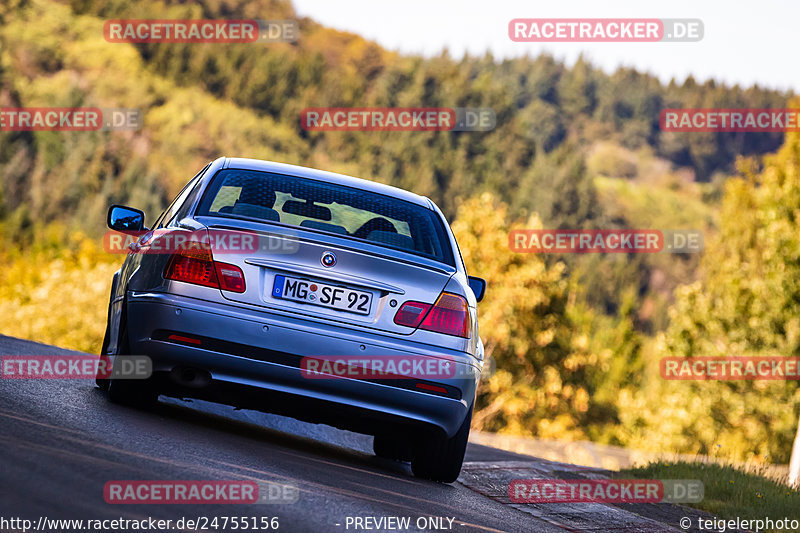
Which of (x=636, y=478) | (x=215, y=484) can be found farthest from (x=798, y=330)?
(x=215, y=484)

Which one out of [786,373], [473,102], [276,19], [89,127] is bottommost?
[786,373]

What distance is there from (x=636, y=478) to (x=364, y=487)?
11.9ft

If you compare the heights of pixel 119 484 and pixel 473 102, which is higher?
pixel 473 102

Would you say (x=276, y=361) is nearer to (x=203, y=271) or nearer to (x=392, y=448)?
(x=203, y=271)

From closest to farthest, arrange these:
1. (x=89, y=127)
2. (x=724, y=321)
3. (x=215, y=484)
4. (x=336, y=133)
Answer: (x=215, y=484), (x=724, y=321), (x=89, y=127), (x=336, y=133)

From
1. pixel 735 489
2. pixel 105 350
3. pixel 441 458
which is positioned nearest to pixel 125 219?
pixel 105 350

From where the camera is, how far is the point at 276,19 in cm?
19100

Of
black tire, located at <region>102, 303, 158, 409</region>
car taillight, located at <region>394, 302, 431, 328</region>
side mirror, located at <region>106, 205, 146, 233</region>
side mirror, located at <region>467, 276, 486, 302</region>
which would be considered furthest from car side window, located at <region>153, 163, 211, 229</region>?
side mirror, located at <region>467, 276, 486, 302</region>

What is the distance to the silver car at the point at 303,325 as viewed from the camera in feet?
19.3

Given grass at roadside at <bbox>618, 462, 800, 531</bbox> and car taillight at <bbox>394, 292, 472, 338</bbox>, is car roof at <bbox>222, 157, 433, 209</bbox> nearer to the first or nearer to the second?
car taillight at <bbox>394, 292, 472, 338</bbox>

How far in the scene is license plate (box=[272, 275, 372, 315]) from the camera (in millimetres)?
5945

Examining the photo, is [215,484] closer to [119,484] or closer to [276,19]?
[119,484]

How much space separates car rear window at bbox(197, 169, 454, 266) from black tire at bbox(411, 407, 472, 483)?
1108mm

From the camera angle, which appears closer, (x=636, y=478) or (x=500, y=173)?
(x=636, y=478)
